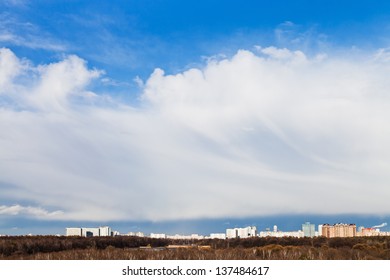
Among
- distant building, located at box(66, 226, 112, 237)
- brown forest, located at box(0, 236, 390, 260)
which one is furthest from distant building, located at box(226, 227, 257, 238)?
distant building, located at box(66, 226, 112, 237)

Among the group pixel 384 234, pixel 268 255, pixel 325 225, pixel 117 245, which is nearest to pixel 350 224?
pixel 325 225

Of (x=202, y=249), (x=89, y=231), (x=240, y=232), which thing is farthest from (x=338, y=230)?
(x=202, y=249)

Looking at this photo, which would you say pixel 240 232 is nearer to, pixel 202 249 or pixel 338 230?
pixel 338 230

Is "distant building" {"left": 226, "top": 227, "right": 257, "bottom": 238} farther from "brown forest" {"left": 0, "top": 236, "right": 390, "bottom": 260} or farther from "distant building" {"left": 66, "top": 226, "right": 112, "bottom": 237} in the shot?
"distant building" {"left": 66, "top": 226, "right": 112, "bottom": 237}
